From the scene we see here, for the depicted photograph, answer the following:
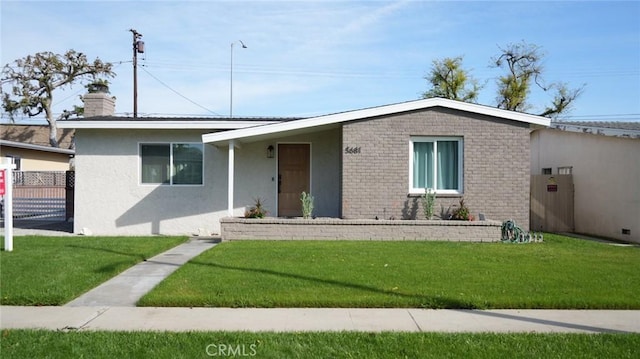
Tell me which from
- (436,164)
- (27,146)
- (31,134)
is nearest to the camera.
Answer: (436,164)

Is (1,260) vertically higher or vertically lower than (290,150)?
lower

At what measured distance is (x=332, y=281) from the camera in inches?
310

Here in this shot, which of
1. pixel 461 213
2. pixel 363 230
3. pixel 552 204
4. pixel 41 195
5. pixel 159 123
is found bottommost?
pixel 363 230

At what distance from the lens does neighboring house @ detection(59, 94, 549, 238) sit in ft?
44.4

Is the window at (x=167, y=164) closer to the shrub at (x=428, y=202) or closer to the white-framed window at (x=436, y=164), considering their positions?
the white-framed window at (x=436, y=164)

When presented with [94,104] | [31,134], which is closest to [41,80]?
[31,134]

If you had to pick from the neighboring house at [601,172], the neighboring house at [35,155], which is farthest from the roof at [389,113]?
the neighboring house at [35,155]

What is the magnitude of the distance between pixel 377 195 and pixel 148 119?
21.1ft

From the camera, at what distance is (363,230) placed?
12852 mm

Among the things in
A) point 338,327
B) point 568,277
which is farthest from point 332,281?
point 568,277

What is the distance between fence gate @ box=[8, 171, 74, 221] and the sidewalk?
12.3 m

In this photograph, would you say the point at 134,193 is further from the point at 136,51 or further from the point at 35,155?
the point at 136,51

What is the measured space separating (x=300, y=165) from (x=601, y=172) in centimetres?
859

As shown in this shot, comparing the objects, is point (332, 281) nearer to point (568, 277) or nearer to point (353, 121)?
point (568, 277)
